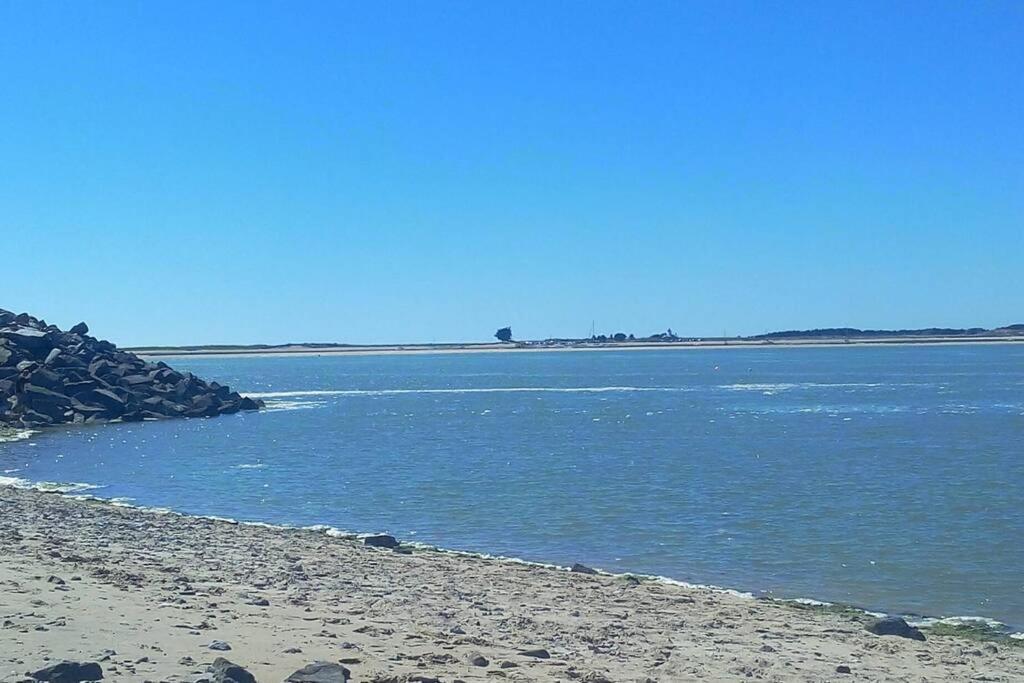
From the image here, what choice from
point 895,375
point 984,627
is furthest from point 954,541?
point 895,375

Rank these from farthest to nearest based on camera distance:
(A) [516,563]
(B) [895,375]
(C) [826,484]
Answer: (B) [895,375]
(C) [826,484]
(A) [516,563]

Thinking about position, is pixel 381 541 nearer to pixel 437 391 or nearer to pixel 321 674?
pixel 321 674

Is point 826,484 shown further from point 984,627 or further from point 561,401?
point 561,401

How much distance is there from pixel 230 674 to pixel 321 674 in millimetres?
647

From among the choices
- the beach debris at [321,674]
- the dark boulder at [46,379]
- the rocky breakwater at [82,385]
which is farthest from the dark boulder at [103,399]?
the beach debris at [321,674]

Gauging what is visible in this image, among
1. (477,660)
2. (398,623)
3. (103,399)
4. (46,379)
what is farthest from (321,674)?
(103,399)

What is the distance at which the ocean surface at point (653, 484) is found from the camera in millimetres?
17188

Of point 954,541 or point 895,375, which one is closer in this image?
point 954,541

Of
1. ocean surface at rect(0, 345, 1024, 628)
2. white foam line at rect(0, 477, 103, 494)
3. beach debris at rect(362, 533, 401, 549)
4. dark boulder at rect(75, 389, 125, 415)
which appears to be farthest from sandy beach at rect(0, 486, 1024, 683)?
dark boulder at rect(75, 389, 125, 415)

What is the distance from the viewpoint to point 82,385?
5006 centimetres

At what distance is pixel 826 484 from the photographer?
88.3ft

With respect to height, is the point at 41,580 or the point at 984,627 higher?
the point at 41,580

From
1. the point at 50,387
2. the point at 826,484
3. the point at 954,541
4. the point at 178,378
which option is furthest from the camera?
the point at 178,378

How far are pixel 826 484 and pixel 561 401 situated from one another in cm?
4111
